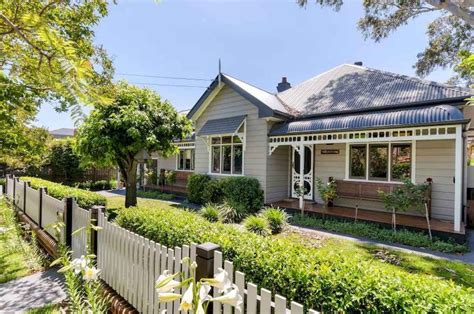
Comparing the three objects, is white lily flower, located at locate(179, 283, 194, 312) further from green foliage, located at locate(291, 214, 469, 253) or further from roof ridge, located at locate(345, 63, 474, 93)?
roof ridge, located at locate(345, 63, 474, 93)

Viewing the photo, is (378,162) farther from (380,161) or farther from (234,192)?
(234,192)

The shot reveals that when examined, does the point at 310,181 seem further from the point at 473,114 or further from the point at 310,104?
the point at 473,114

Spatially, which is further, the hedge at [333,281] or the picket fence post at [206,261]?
the picket fence post at [206,261]

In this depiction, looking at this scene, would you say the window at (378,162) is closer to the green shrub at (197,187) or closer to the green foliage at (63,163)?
the green shrub at (197,187)

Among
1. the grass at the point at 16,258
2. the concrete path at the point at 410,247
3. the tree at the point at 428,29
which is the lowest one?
the concrete path at the point at 410,247

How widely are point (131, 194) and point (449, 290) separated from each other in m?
9.41

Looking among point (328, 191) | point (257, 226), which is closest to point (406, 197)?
point (328, 191)

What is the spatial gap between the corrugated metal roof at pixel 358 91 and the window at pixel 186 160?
7.03 m

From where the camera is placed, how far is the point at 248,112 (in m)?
11.8

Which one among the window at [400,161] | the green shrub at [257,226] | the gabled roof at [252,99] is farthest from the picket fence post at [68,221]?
the window at [400,161]

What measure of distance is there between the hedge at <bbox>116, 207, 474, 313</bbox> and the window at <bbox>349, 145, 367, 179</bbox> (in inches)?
314

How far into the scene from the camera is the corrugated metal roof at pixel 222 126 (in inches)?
458

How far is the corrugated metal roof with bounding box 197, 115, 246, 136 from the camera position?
1163cm

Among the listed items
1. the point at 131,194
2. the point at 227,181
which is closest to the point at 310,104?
the point at 227,181
